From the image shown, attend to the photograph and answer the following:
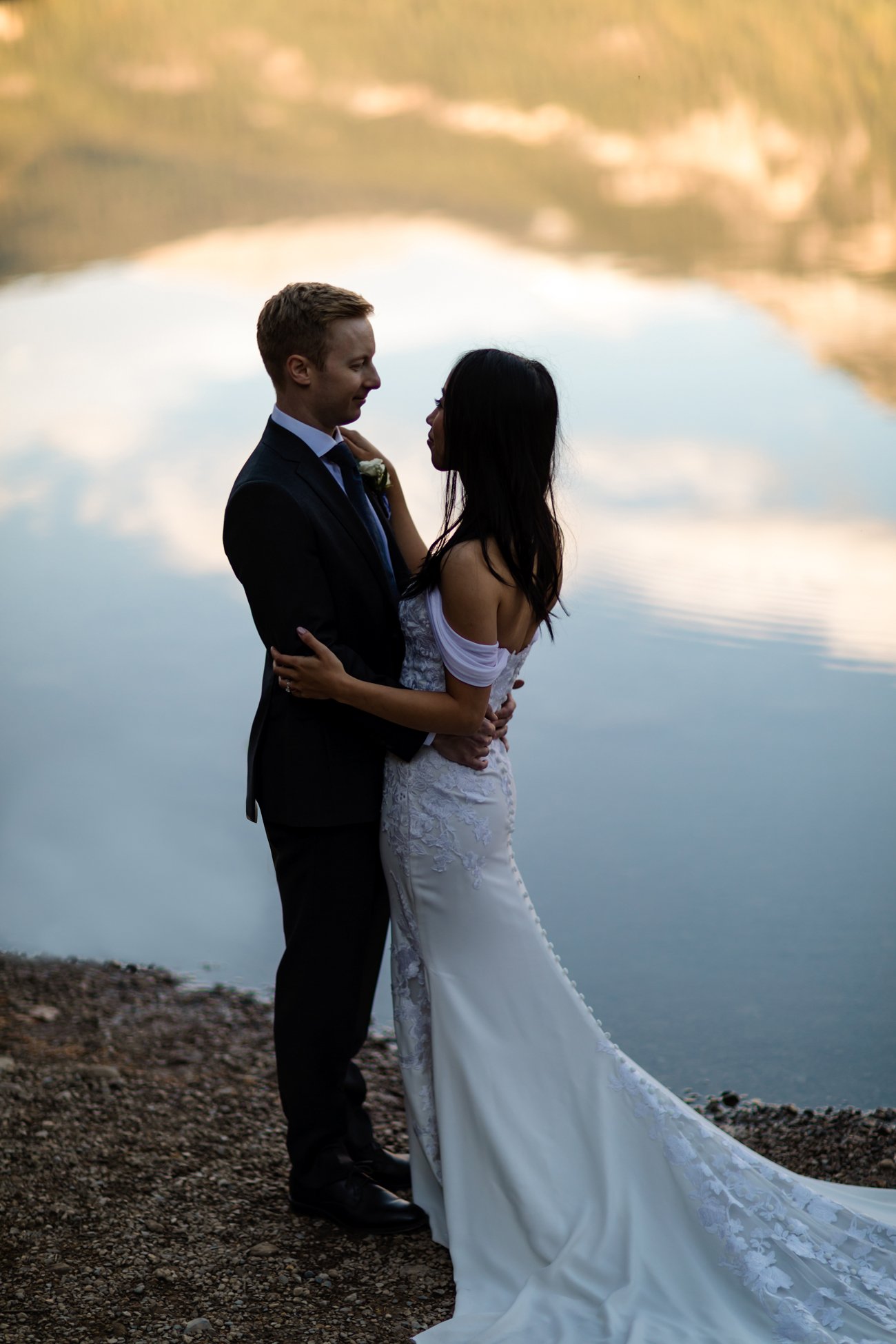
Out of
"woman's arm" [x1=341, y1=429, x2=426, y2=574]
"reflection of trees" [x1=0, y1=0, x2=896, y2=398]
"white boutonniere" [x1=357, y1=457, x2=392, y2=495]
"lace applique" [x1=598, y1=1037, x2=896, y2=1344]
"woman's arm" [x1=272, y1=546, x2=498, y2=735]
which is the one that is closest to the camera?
"lace applique" [x1=598, y1=1037, x2=896, y2=1344]

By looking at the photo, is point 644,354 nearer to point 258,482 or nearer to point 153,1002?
point 153,1002

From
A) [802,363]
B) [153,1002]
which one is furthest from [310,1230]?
[802,363]

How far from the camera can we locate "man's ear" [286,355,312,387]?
213cm

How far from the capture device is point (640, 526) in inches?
278

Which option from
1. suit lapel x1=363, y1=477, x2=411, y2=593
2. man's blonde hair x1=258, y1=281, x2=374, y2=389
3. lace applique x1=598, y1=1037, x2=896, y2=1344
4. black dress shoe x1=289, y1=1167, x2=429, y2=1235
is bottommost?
black dress shoe x1=289, y1=1167, x2=429, y2=1235

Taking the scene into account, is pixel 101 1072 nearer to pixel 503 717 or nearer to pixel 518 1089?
pixel 518 1089

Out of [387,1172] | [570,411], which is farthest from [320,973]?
[570,411]

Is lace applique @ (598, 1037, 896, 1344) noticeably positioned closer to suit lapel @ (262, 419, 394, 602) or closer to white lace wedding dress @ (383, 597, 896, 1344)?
white lace wedding dress @ (383, 597, 896, 1344)

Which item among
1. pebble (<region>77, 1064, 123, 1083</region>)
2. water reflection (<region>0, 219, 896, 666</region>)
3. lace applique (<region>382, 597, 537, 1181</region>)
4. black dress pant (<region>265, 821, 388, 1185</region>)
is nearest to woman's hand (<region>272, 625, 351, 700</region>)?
lace applique (<region>382, 597, 537, 1181</region>)

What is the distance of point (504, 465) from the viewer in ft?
6.50

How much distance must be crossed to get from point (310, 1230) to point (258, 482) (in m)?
1.42

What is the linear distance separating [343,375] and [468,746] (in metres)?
0.68

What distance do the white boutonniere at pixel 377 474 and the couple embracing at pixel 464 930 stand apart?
15 mm

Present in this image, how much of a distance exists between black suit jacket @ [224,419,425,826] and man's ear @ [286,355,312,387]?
0.29ft
